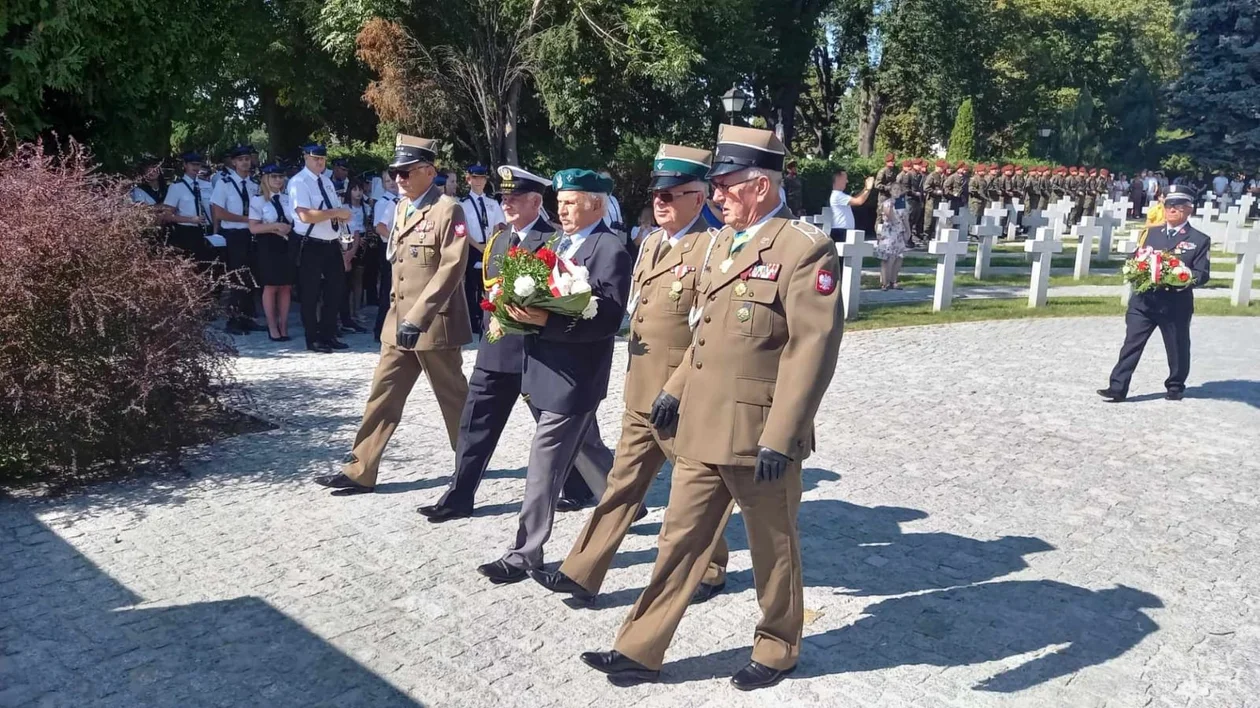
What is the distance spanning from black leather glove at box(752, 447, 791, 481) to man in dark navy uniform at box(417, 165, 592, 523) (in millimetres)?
1980


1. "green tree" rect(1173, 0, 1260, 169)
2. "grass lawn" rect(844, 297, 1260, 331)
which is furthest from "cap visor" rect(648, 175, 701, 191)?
"green tree" rect(1173, 0, 1260, 169)

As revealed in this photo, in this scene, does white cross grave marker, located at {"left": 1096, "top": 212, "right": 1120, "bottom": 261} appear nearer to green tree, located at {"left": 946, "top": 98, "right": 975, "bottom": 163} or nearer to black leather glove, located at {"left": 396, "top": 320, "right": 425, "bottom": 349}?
green tree, located at {"left": 946, "top": 98, "right": 975, "bottom": 163}

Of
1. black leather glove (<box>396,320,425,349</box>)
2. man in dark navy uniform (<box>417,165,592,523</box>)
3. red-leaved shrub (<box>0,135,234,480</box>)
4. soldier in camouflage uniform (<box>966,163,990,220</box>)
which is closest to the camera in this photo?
man in dark navy uniform (<box>417,165,592,523</box>)

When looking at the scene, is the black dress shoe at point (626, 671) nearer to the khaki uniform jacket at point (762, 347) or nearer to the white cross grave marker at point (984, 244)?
the khaki uniform jacket at point (762, 347)

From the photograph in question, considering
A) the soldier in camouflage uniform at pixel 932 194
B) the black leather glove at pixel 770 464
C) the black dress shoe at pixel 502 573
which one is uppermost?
the soldier in camouflage uniform at pixel 932 194

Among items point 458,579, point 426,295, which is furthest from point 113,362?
point 458,579

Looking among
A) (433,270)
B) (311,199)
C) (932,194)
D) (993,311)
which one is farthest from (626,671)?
(932,194)

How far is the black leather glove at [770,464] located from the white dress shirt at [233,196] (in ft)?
30.7

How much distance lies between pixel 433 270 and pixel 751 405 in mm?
2952

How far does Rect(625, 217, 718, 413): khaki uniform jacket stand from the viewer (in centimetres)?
477

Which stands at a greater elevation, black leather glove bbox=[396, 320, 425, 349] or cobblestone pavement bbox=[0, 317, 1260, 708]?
black leather glove bbox=[396, 320, 425, 349]

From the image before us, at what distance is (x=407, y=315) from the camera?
6.20 m

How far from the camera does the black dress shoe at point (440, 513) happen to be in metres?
6.05

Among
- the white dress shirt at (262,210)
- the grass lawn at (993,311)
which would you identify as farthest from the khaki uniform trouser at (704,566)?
the grass lawn at (993,311)
